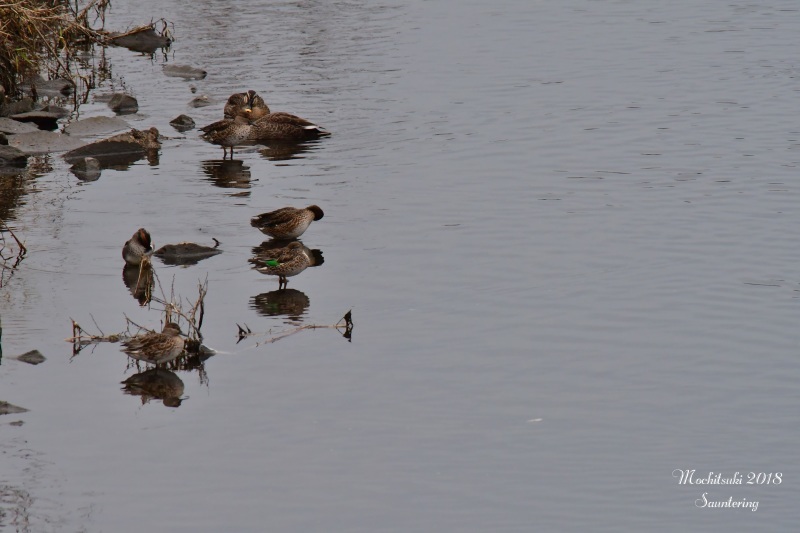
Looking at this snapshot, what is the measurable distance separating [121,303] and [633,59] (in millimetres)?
16168

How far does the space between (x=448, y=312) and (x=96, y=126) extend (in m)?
10.9

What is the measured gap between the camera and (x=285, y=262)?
49.9 feet

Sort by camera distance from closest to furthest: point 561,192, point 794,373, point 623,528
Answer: point 623,528, point 794,373, point 561,192

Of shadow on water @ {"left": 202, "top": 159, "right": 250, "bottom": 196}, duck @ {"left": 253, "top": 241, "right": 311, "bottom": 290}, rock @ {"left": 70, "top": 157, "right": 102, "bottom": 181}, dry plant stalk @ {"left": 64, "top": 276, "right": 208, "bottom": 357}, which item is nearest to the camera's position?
dry plant stalk @ {"left": 64, "top": 276, "right": 208, "bottom": 357}

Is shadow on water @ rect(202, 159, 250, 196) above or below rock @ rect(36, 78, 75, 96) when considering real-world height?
above

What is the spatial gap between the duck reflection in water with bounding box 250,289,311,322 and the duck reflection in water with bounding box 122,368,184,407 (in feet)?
6.26

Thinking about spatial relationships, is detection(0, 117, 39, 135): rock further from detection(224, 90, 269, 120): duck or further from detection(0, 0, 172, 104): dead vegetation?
detection(224, 90, 269, 120): duck

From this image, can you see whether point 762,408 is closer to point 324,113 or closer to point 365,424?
point 365,424

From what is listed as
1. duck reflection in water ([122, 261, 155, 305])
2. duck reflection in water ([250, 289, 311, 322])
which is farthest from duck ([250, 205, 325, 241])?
duck reflection in water ([122, 261, 155, 305])

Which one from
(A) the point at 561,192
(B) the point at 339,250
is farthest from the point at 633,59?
(B) the point at 339,250

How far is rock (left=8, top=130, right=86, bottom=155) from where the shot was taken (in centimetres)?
2180

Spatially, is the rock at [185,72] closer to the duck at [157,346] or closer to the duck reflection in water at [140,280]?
the duck reflection in water at [140,280]

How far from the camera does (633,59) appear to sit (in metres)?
28.0

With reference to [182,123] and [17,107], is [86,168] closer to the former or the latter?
[182,123]
